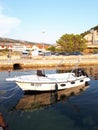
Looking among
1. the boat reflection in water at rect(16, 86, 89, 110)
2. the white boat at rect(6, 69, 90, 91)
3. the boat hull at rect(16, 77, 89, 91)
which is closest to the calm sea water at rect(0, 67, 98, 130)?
the boat reflection in water at rect(16, 86, 89, 110)

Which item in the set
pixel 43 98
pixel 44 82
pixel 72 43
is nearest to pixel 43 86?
pixel 44 82

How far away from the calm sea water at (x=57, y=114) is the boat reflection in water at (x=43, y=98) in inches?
27.8

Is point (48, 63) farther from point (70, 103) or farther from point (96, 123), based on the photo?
point (96, 123)

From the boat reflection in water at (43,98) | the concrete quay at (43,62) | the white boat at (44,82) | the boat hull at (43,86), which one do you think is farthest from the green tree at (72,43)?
the boat hull at (43,86)

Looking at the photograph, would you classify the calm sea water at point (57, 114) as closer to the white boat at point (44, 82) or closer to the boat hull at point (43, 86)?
the boat hull at point (43, 86)

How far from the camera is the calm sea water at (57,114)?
24812mm

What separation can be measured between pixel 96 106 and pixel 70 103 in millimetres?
3492

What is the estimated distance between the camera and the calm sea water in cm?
2481

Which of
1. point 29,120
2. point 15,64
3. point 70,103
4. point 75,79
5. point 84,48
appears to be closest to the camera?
point 29,120

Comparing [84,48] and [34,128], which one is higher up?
[84,48]

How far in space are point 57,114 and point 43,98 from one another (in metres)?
8.60

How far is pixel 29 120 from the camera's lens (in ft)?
87.8

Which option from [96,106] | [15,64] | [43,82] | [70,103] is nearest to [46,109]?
[70,103]

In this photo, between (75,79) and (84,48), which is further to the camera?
(84,48)
